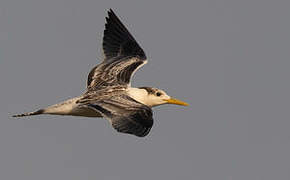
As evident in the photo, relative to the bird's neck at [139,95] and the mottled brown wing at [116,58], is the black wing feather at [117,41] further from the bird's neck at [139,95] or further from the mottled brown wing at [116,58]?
the bird's neck at [139,95]

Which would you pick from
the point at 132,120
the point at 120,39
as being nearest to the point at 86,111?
the point at 132,120

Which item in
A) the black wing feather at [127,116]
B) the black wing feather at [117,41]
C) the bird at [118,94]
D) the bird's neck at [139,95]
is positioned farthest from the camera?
the black wing feather at [117,41]

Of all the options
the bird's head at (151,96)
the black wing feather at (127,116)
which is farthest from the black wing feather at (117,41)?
the black wing feather at (127,116)

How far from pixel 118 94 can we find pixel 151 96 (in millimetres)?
1261

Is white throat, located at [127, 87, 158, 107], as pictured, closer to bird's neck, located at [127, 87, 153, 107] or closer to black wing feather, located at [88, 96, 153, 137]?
bird's neck, located at [127, 87, 153, 107]

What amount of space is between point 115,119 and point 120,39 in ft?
23.0

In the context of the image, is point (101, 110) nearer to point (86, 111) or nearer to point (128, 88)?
point (86, 111)

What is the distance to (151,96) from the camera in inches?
830

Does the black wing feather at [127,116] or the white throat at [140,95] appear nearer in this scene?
the black wing feather at [127,116]

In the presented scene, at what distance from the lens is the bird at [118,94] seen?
17266mm

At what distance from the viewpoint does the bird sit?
1727 cm

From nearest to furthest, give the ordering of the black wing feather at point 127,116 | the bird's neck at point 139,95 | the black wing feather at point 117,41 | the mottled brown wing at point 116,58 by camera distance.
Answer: the black wing feather at point 127,116
the bird's neck at point 139,95
the mottled brown wing at point 116,58
the black wing feather at point 117,41

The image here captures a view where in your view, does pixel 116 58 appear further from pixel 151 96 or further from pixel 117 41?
pixel 151 96

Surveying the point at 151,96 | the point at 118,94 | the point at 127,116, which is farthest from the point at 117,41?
the point at 127,116
